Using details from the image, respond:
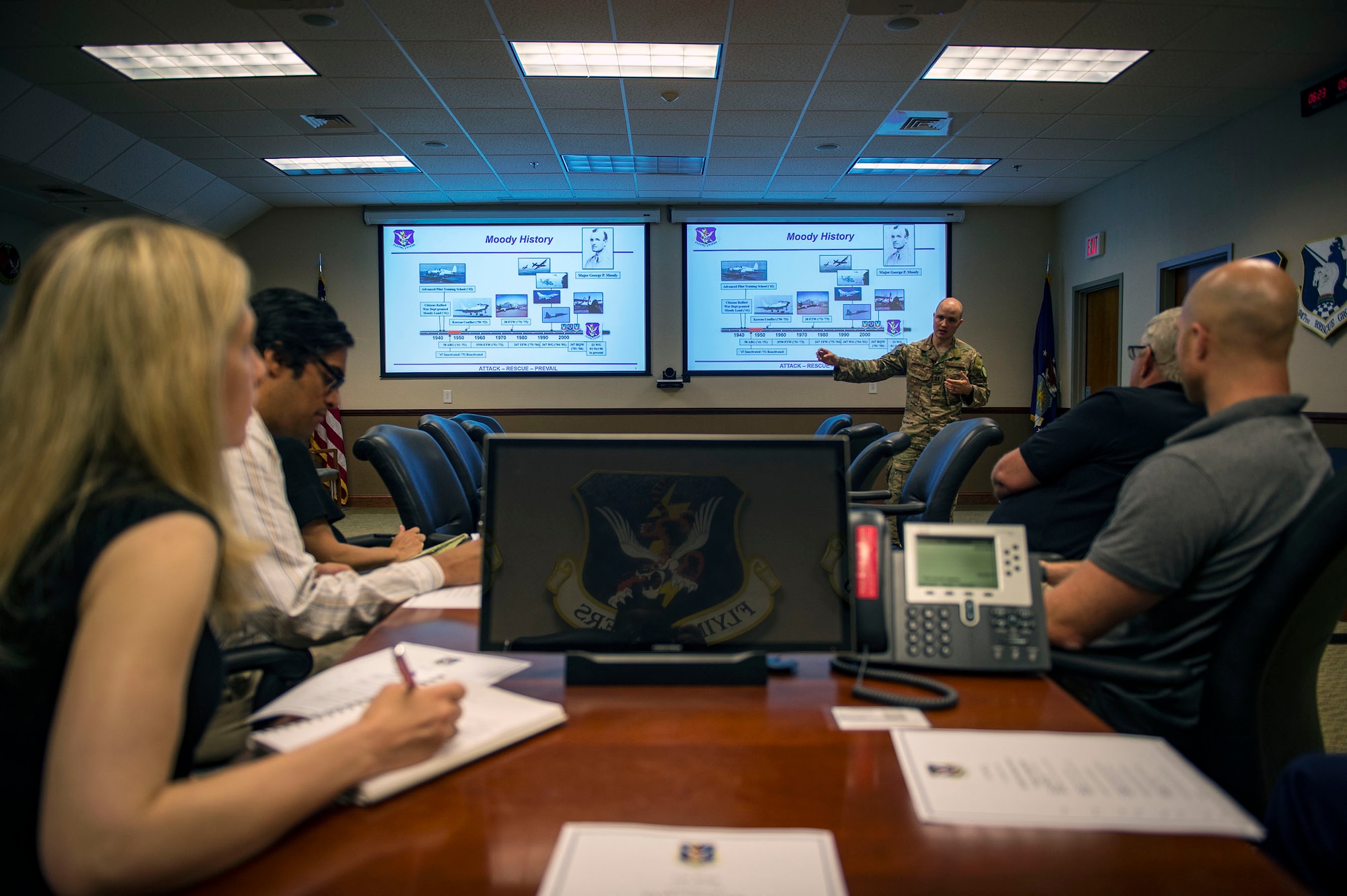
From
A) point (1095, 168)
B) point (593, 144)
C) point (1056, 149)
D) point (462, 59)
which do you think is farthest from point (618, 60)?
point (1095, 168)

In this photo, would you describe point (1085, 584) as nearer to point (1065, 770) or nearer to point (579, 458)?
point (1065, 770)

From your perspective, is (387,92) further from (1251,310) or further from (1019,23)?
(1251,310)

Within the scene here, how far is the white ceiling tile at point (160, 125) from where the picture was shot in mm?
5066

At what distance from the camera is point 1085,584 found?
4.19 feet

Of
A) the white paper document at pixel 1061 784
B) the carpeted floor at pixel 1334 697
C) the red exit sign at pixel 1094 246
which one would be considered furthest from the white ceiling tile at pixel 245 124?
the red exit sign at pixel 1094 246

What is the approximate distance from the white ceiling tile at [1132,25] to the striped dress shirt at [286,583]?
4.12 m

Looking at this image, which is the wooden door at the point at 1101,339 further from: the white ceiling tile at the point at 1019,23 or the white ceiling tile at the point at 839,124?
Result: the white ceiling tile at the point at 1019,23

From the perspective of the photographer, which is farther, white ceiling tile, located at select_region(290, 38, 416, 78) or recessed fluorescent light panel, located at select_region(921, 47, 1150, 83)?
recessed fluorescent light panel, located at select_region(921, 47, 1150, 83)

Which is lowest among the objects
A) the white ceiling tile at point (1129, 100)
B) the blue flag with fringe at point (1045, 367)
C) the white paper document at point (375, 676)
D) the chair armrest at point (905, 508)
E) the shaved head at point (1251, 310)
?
the white paper document at point (375, 676)

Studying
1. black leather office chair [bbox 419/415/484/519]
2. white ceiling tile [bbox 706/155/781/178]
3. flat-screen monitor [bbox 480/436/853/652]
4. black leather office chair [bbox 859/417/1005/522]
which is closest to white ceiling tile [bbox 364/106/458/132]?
white ceiling tile [bbox 706/155/781/178]

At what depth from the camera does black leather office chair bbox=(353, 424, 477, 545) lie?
2.27 m

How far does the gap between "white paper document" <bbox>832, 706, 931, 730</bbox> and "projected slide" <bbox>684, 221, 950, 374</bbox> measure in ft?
21.2

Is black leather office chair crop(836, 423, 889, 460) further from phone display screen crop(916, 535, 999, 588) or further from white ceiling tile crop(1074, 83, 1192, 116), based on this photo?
phone display screen crop(916, 535, 999, 588)

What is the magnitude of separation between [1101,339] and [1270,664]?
21.3ft
